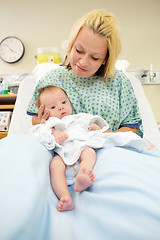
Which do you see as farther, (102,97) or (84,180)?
(102,97)

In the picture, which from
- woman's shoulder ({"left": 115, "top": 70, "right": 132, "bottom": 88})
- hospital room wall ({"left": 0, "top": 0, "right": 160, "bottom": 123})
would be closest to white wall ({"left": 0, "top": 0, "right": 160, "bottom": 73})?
hospital room wall ({"left": 0, "top": 0, "right": 160, "bottom": 123})

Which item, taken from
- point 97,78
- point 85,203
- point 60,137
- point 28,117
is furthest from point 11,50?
point 85,203

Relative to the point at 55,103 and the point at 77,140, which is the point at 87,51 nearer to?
the point at 55,103

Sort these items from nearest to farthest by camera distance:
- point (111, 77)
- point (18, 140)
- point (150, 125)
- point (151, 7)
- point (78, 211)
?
point (78, 211), point (18, 140), point (111, 77), point (150, 125), point (151, 7)

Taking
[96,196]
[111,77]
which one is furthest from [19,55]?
[96,196]

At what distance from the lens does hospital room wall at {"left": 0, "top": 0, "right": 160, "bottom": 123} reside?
2.85 meters

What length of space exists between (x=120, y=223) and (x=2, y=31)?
3.17 m

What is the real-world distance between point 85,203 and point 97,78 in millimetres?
837

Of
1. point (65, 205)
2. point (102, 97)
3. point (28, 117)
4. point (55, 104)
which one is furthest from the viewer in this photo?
point (28, 117)

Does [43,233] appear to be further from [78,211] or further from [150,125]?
[150,125]

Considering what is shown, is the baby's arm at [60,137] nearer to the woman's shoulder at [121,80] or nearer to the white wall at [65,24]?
the woman's shoulder at [121,80]

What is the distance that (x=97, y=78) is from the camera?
47.8 inches

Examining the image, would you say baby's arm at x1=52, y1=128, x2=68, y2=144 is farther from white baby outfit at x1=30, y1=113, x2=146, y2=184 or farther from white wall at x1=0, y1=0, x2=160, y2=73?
white wall at x1=0, y1=0, x2=160, y2=73

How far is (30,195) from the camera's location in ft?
1.45
